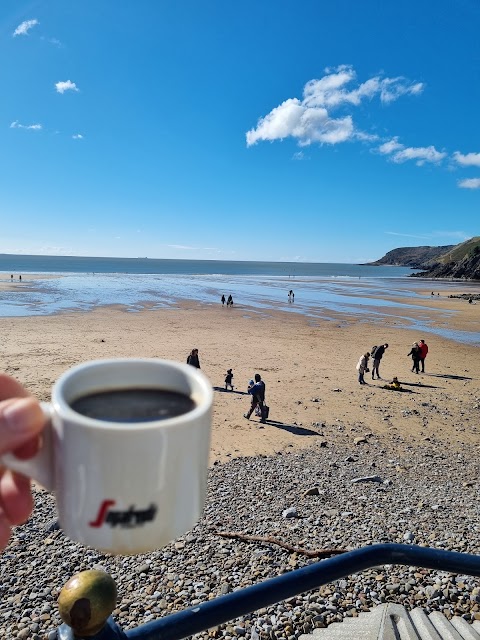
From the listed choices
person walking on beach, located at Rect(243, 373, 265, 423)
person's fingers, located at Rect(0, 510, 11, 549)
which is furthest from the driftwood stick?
person walking on beach, located at Rect(243, 373, 265, 423)

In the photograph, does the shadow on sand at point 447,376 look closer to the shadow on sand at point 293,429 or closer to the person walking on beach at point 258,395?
the shadow on sand at point 293,429

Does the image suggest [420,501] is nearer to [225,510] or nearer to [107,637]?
[225,510]

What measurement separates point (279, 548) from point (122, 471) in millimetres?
5286

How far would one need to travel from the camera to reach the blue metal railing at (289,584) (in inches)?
51.9

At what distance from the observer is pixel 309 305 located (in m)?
41.0

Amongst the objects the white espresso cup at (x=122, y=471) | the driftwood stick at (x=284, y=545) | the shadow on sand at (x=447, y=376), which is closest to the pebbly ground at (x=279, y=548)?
the driftwood stick at (x=284, y=545)

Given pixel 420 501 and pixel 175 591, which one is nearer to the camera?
pixel 175 591

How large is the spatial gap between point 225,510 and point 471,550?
10.8 feet

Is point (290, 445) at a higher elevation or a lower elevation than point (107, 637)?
lower

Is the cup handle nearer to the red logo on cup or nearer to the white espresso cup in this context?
the white espresso cup

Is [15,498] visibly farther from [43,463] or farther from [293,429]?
[293,429]

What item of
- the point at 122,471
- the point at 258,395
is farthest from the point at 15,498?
the point at 258,395

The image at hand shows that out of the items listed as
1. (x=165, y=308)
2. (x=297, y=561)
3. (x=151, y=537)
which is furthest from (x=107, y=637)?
(x=165, y=308)

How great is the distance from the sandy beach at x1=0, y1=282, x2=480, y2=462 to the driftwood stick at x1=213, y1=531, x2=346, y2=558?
10.4ft
